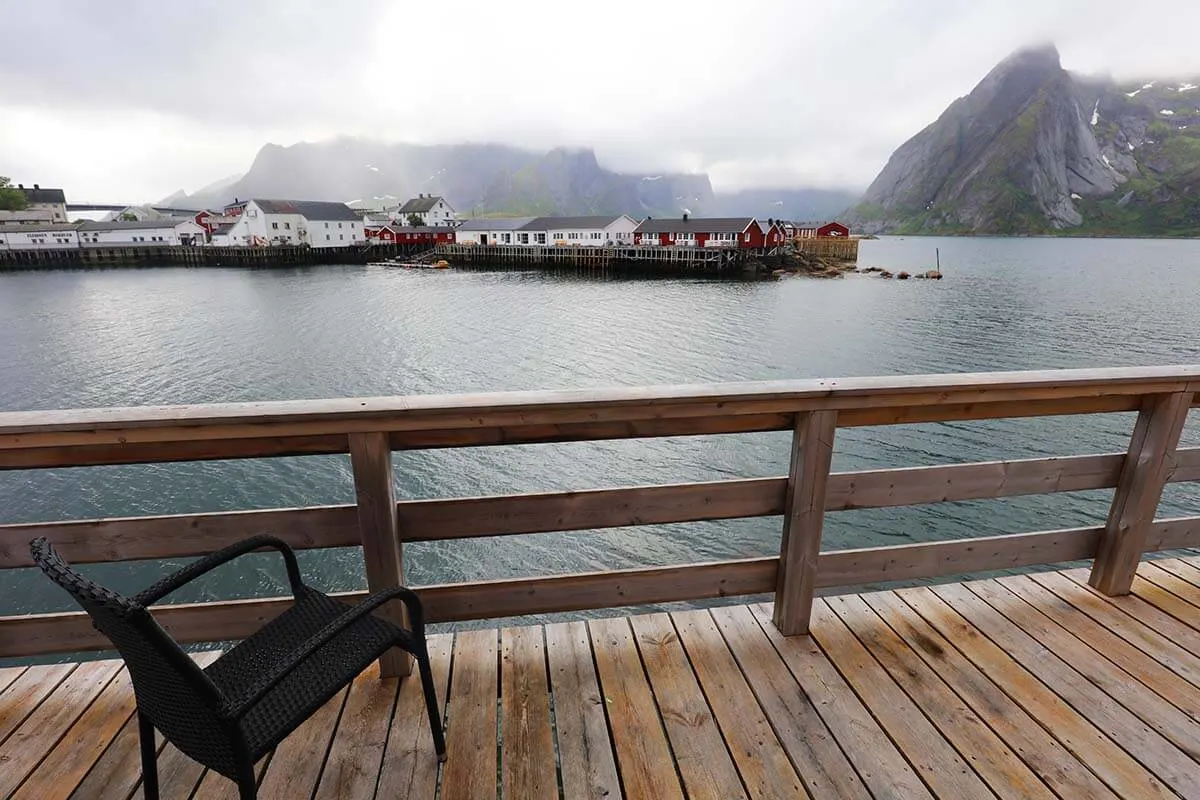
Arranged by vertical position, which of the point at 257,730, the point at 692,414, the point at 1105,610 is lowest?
the point at 1105,610

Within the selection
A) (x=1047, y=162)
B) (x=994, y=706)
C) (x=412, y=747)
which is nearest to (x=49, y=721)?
(x=412, y=747)

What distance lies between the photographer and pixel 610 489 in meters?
2.35

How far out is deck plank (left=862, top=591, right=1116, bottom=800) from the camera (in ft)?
6.28

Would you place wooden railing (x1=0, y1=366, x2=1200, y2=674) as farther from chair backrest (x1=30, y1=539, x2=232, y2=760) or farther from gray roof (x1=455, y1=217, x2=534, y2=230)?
gray roof (x1=455, y1=217, x2=534, y2=230)

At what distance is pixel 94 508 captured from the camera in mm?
9133

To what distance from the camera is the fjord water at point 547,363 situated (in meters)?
8.38

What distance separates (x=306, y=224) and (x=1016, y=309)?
6958 centimetres

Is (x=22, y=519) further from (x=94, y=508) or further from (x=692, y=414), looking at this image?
(x=692, y=414)

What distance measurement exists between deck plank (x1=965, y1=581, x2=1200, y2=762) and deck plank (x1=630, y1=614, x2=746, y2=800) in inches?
55.3

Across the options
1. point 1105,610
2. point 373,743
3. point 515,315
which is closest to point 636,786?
point 373,743

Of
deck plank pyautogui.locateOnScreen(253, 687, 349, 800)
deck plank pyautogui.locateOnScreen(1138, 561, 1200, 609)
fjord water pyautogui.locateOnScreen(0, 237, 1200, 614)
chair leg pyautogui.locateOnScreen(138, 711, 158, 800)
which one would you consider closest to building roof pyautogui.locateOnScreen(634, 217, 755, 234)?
fjord water pyautogui.locateOnScreen(0, 237, 1200, 614)

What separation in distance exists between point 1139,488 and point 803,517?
5.37 feet

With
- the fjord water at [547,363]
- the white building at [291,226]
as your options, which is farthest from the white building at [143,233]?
the fjord water at [547,363]

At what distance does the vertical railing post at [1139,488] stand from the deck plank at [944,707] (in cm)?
122
